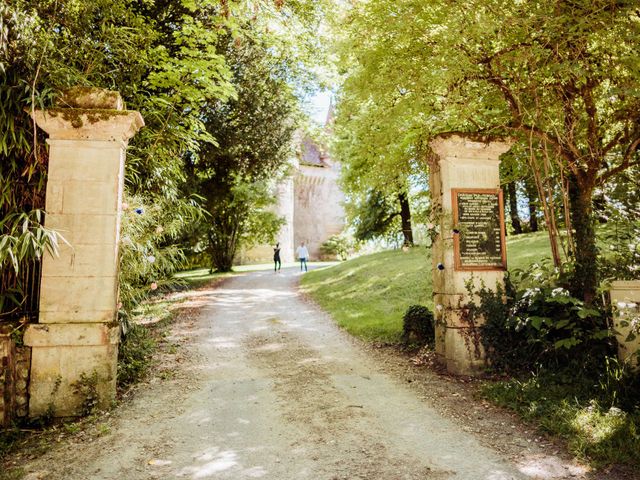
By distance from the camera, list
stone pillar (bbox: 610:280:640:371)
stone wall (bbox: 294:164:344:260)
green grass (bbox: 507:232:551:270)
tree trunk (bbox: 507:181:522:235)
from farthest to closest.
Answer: stone wall (bbox: 294:164:344:260) < tree trunk (bbox: 507:181:522:235) < green grass (bbox: 507:232:551:270) < stone pillar (bbox: 610:280:640:371)

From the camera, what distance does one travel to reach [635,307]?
4.39 meters

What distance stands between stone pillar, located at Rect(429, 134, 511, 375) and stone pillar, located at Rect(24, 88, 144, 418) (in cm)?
396

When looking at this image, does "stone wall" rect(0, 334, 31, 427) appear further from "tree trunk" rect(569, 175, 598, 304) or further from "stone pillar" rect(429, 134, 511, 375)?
"tree trunk" rect(569, 175, 598, 304)

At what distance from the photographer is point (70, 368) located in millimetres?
4277

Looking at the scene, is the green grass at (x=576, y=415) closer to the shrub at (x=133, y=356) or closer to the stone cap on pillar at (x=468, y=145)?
the stone cap on pillar at (x=468, y=145)

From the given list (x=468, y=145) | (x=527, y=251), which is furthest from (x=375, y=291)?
(x=468, y=145)

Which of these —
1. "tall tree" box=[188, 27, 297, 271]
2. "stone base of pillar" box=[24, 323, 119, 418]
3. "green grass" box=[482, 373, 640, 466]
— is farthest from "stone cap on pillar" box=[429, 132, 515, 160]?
"tall tree" box=[188, 27, 297, 271]

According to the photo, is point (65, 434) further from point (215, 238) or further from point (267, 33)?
point (215, 238)

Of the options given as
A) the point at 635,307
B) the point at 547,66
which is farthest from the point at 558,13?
the point at 635,307

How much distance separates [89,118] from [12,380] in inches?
109

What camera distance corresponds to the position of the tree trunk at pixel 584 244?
532 centimetres

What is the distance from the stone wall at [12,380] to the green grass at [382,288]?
5095 mm

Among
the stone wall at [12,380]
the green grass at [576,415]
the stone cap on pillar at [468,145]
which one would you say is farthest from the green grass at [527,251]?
the stone wall at [12,380]

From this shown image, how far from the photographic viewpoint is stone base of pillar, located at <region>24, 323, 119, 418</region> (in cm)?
417
